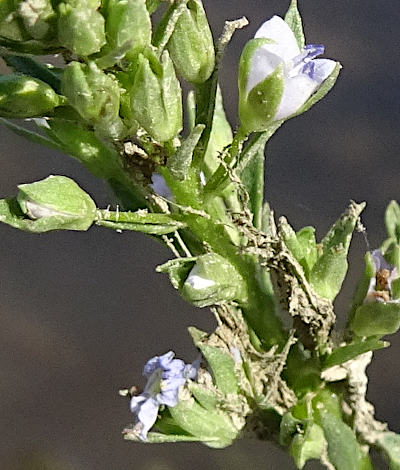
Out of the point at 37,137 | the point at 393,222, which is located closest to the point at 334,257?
the point at 393,222

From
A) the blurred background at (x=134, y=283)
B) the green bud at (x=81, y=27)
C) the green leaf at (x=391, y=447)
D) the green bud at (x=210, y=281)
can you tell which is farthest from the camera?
the blurred background at (x=134, y=283)

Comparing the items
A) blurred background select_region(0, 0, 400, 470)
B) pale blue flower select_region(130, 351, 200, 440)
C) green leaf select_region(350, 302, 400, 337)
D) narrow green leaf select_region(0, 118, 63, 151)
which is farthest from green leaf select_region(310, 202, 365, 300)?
blurred background select_region(0, 0, 400, 470)

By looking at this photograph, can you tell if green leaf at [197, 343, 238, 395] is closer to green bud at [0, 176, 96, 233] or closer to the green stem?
the green stem

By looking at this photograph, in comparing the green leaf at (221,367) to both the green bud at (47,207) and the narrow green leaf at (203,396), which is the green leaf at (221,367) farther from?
the green bud at (47,207)

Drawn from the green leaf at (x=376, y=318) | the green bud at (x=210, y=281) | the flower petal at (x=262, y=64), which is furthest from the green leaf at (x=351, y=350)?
the flower petal at (x=262, y=64)

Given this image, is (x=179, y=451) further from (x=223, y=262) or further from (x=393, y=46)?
(x=393, y=46)

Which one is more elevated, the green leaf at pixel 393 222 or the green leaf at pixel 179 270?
the green leaf at pixel 179 270
